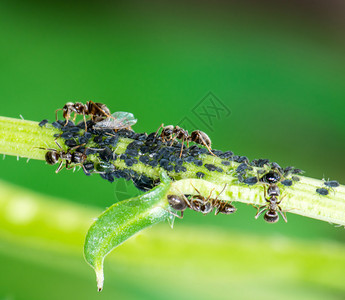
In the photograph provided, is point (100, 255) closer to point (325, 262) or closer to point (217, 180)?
point (217, 180)

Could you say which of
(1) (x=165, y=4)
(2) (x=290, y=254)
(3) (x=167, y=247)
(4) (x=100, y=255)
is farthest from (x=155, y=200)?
(1) (x=165, y=4)

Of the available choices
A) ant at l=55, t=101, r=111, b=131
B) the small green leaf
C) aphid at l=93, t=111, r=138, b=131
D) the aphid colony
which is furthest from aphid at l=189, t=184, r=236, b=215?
ant at l=55, t=101, r=111, b=131

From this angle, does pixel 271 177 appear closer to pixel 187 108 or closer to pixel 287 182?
pixel 287 182

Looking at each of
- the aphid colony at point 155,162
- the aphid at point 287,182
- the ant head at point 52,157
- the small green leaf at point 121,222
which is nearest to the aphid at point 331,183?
the aphid colony at point 155,162

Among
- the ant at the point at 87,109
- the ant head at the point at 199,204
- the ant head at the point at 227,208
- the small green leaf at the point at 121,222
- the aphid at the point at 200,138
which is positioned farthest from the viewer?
the ant at the point at 87,109

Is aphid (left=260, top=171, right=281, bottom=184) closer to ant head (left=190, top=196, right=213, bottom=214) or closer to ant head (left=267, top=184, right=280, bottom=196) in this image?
ant head (left=267, top=184, right=280, bottom=196)

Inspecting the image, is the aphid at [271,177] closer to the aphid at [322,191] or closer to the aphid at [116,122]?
the aphid at [322,191]
